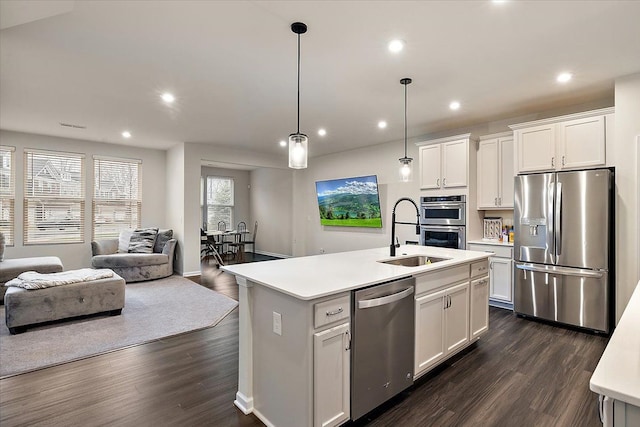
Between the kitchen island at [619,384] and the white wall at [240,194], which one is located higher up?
the white wall at [240,194]

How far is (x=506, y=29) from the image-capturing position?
99.0 inches

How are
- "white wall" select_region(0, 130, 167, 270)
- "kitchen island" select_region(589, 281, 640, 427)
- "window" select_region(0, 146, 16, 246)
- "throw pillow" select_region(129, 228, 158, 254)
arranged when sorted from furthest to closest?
"throw pillow" select_region(129, 228, 158, 254) → "white wall" select_region(0, 130, 167, 270) → "window" select_region(0, 146, 16, 246) → "kitchen island" select_region(589, 281, 640, 427)

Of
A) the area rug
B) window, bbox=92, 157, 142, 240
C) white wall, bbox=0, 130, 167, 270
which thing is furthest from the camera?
window, bbox=92, 157, 142, 240

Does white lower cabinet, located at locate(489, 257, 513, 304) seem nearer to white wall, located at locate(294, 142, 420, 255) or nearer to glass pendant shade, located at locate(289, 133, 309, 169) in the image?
white wall, located at locate(294, 142, 420, 255)

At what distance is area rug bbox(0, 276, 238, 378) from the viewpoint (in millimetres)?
2945

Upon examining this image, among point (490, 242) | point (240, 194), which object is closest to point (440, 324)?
point (490, 242)

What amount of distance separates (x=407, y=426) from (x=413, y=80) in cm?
319

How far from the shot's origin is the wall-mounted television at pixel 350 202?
671 centimetres

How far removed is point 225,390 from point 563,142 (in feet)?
14.9

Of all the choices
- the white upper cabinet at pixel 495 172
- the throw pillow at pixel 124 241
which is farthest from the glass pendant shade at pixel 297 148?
the throw pillow at pixel 124 241

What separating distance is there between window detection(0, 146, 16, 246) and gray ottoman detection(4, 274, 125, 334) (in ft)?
9.81

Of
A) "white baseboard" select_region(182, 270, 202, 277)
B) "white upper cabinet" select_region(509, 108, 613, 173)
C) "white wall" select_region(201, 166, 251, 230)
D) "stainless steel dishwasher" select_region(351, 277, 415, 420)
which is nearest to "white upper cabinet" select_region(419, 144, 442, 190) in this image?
"white upper cabinet" select_region(509, 108, 613, 173)

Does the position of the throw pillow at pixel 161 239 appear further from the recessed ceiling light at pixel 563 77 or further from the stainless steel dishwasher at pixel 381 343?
the recessed ceiling light at pixel 563 77

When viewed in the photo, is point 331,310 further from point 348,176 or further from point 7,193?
point 7,193
